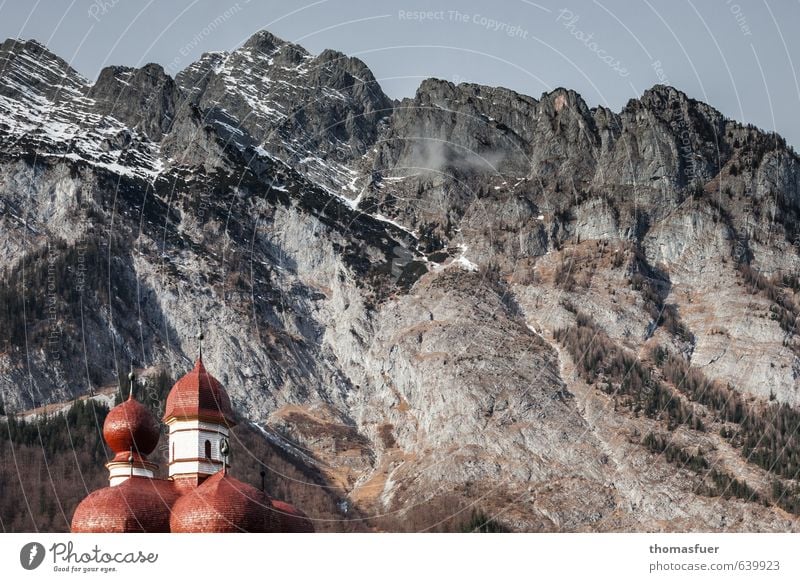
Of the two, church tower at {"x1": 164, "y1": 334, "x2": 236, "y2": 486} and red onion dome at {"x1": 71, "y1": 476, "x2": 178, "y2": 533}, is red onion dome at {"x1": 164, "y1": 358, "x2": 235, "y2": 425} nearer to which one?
church tower at {"x1": 164, "y1": 334, "x2": 236, "y2": 486}

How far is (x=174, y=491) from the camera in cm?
8019

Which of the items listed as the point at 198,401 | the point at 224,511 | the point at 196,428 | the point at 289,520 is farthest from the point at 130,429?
the point at 224,511

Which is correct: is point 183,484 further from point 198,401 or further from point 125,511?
point 125,511

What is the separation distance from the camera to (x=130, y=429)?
82.3m

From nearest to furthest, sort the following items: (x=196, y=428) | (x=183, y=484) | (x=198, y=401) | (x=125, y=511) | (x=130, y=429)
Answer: (x=125, y=511)
(x=130, y=429)
(x=183, y=484)
(x=196, y=428)
(x=198, y=401)

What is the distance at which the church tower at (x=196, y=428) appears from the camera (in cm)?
8356

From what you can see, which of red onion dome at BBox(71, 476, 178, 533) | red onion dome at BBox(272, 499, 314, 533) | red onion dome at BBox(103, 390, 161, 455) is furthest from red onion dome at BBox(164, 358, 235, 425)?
red onion dome at BBox(71, 476, 178, 533)

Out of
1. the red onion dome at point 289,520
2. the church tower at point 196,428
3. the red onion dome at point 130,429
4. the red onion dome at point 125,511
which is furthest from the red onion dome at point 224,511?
the red onion dome at point 130,429

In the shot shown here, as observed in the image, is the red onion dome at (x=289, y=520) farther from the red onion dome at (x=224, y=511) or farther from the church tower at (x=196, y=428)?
the church tower at (x=196, y=428)

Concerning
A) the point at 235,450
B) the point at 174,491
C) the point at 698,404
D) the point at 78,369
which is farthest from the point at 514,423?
the point at 174,491

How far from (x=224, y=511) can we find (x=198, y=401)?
585 inches
